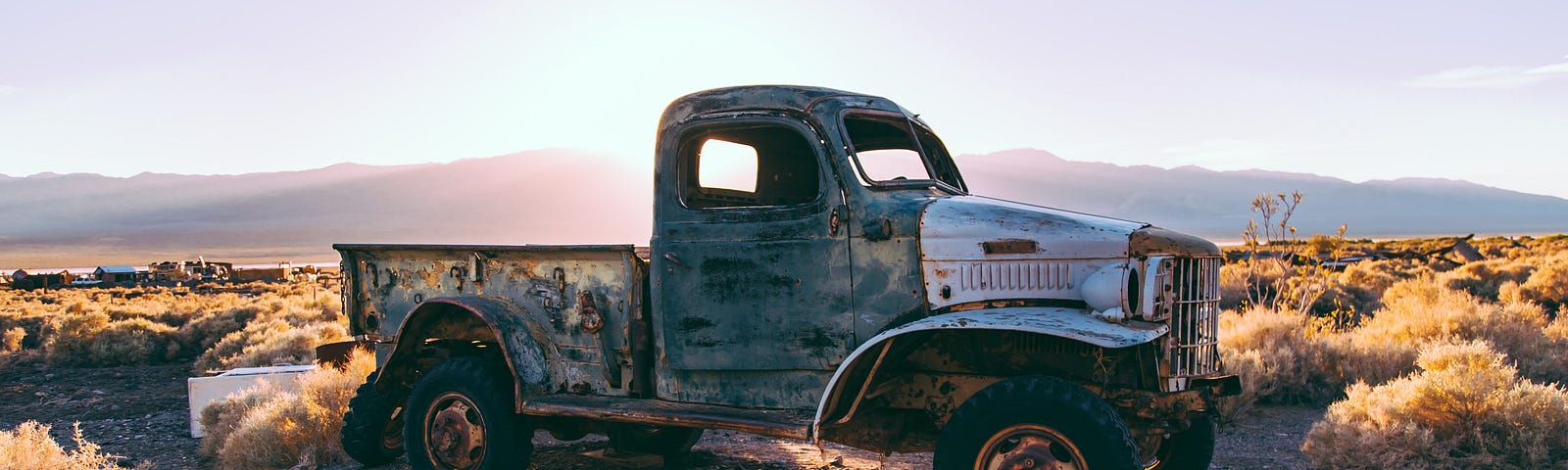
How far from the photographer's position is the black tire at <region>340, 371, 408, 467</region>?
735 centimetres

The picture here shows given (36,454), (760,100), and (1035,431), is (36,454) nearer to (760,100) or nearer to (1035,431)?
(760,100)

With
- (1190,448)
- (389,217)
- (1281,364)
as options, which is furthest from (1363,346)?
A: (389,217)

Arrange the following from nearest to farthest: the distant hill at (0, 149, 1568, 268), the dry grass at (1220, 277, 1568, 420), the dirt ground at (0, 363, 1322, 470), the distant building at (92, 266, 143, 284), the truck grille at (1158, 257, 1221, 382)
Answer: the truck grille at (1158, 257, 1221, 382)
the dirt ground at (0, 363, 1322, 470)
the dry grass at (1220, 277, 1568, 420)
the distant building at (92, 266, 143, 284)
the distant hill at (0, 149, 1568, 268)

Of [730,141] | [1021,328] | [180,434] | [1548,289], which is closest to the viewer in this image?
[1021,328]

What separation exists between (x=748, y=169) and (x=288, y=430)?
442cm

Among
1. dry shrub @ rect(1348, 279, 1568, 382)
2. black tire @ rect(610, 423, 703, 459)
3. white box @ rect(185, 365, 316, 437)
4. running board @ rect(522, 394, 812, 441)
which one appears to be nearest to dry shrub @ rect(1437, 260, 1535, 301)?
dry shrub @ rect(1348, 279, 1568, 382)

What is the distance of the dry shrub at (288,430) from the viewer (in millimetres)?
8320

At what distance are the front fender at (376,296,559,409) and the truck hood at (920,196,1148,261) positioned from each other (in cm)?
249

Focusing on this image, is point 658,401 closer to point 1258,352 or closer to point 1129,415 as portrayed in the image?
point 1129,415

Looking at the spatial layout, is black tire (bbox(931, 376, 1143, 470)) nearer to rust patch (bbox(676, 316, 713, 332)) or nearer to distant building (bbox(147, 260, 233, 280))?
rust patch (bbox(676, 316, 713, 332))

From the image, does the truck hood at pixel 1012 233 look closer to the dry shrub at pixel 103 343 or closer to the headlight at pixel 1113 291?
the headlight at pixel 1113 291

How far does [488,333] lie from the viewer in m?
6.55

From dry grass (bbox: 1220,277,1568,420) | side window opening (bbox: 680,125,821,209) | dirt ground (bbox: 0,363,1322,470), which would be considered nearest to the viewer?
side window opening (bbox: 680,125,821,209)

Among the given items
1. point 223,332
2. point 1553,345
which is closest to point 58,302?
point 223,332
